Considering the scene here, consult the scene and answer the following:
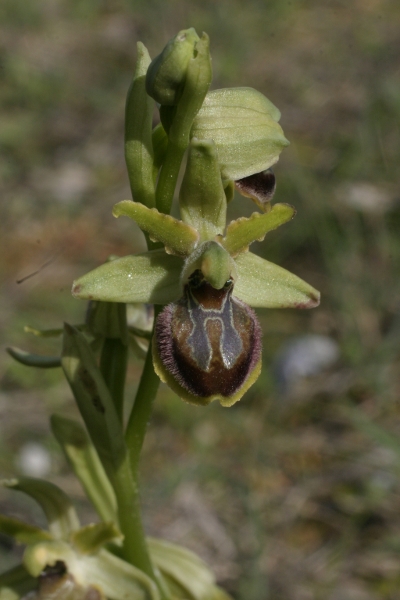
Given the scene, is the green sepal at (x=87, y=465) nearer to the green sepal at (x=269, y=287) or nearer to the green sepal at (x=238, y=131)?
the green sepal at (x=269, y=287)

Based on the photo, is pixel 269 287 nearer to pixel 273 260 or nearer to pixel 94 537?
pixel 94 537

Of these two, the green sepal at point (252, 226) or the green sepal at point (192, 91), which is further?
the green sepal at point (252, 226)

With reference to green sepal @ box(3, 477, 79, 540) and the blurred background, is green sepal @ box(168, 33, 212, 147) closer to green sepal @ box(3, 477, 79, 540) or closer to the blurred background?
green sepal @ box(3, 477, 79, 540)

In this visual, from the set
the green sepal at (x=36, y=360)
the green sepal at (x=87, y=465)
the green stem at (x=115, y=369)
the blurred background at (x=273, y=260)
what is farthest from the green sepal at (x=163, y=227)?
the blurred background at (x=273, y=260)

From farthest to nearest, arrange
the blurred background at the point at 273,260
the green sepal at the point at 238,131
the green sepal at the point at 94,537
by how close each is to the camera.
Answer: the blurred background at the point at 273,260, the green sepal at the point at 94,537, the green sepal at the point at 238,131

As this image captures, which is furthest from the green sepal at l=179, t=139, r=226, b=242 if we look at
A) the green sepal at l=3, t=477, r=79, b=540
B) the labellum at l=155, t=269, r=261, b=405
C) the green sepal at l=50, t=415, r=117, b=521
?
the green sepal at l=3, t=477, r=79, b=540

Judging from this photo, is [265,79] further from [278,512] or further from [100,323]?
[100,323]

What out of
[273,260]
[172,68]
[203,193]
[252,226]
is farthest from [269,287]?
[273,260]
